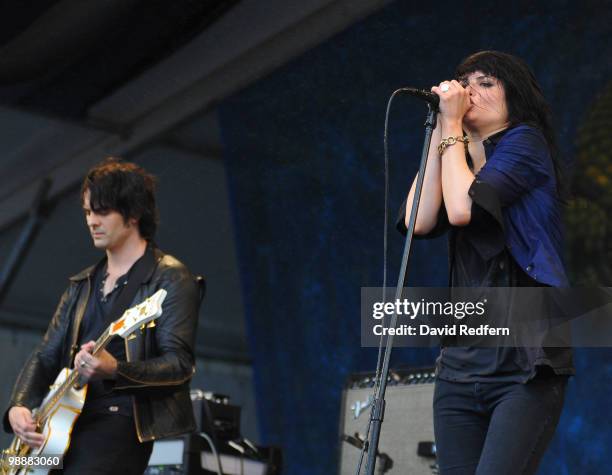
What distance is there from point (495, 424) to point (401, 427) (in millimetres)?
1668

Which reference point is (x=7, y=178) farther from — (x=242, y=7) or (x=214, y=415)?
(x=214, y=415)

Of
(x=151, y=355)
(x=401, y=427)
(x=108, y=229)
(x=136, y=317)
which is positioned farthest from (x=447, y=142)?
(x=401, y=427)

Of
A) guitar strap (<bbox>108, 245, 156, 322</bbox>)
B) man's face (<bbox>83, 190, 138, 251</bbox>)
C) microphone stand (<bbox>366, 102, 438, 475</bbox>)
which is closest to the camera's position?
microphone stand (<bbox>366, 102, 438, 475</bbox>)

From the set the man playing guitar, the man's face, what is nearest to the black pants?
the man playing guitar

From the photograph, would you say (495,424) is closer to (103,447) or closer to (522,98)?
(522,98)

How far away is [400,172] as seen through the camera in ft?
15.6

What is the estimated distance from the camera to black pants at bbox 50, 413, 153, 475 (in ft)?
9.05

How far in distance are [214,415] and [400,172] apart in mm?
1480

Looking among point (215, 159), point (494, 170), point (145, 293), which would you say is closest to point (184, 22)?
point (215, 159)

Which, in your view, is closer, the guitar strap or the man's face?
the guitar strap

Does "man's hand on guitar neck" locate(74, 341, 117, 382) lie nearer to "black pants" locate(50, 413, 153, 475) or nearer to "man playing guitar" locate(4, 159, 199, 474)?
"man playing guitar" locate(4, 159, 199, 474)

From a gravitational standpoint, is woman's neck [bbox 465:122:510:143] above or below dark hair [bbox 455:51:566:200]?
below

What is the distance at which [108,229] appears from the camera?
3.12 m

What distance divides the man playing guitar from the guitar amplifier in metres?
0.86
